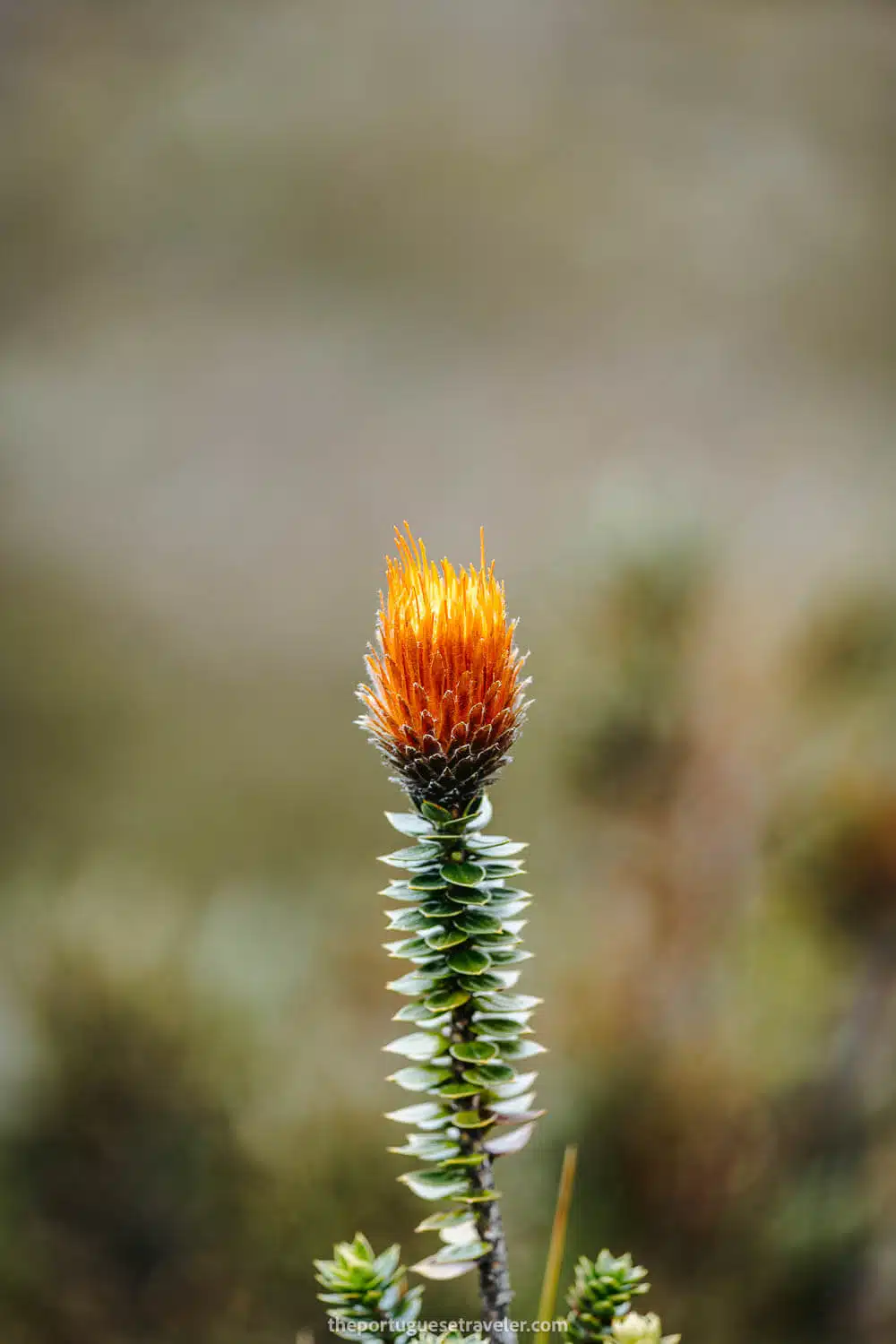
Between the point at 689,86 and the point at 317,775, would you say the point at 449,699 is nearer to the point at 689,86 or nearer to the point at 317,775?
the point at 317,775

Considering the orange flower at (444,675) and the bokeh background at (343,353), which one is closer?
the orange flower at (444,675)

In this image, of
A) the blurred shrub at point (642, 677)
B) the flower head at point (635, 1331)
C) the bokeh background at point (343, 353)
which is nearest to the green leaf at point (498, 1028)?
the flower head at point (635, 1331)

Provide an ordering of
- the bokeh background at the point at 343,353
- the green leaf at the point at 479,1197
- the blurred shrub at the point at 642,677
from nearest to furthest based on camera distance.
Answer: the green leaf at the point at 479,1197
the blurred shrub at the point at 642,677
the bokeh background at the point at 343,353

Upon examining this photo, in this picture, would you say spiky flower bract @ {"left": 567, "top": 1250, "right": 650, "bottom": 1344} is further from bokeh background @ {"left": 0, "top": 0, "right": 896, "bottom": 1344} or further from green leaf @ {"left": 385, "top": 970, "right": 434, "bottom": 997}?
bokeh background @ {"left": 0, "top": 0, "right": 896, "bottom": 1344}

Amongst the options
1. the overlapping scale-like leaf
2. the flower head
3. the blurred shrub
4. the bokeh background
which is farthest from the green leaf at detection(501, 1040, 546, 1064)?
the bokeh background

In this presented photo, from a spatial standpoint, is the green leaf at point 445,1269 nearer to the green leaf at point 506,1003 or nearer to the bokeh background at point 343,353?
the green leaf at point 506,1003

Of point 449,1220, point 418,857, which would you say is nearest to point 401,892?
point 418,857

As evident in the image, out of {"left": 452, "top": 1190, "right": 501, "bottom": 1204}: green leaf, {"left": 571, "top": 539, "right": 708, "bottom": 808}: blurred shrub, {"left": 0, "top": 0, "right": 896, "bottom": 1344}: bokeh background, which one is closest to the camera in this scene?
{"left": 452, "top": 1190, "right": 501, "bottom": 1204}: green leaf

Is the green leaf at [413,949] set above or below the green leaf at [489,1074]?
above
